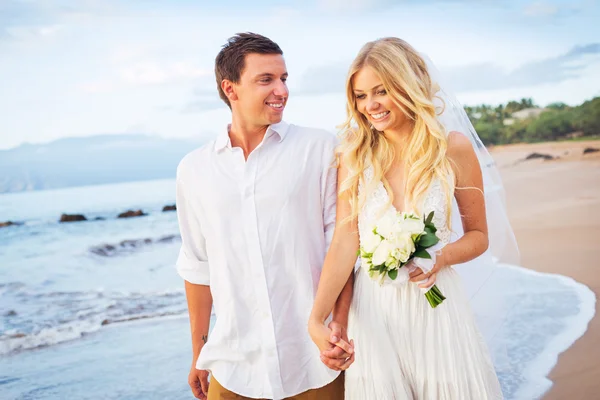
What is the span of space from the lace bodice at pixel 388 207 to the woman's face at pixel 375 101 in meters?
0.21

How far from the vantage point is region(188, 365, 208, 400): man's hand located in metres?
2.73

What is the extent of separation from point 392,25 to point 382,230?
1928cm

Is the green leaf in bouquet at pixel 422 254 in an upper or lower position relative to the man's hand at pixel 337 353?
upper

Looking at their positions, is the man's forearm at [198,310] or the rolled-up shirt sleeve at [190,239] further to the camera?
the man's forearm at [198,310]

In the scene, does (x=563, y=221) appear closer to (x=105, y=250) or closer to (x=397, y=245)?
(x=397, y=245)

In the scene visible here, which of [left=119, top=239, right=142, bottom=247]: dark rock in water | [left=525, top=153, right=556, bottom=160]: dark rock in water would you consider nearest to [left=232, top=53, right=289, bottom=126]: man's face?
[left=119, top=239, right=142, bottom=247]: dark rock in water

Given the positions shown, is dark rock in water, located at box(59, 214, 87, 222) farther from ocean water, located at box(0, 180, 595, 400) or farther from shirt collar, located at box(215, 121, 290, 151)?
shirt collar, located at box(215, 121, 290, 151)

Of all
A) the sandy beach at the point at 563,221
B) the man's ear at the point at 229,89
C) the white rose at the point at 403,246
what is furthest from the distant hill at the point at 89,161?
the white rose at the point at 403,246

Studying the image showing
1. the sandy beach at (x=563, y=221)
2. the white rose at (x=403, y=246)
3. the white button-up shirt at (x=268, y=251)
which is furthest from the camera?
the sandy beach at (x=563, y=221)

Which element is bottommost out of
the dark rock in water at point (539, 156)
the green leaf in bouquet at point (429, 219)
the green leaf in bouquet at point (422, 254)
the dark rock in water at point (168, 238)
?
the dark rock in water at point (168, 238)

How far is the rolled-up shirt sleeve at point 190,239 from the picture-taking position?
8.61 feet

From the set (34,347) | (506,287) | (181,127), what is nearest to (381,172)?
(506,287)

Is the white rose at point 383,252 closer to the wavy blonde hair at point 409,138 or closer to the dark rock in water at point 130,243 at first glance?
the wavy blonde hair at point 409,138

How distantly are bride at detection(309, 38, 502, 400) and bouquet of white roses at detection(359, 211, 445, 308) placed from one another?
12 centimetres
